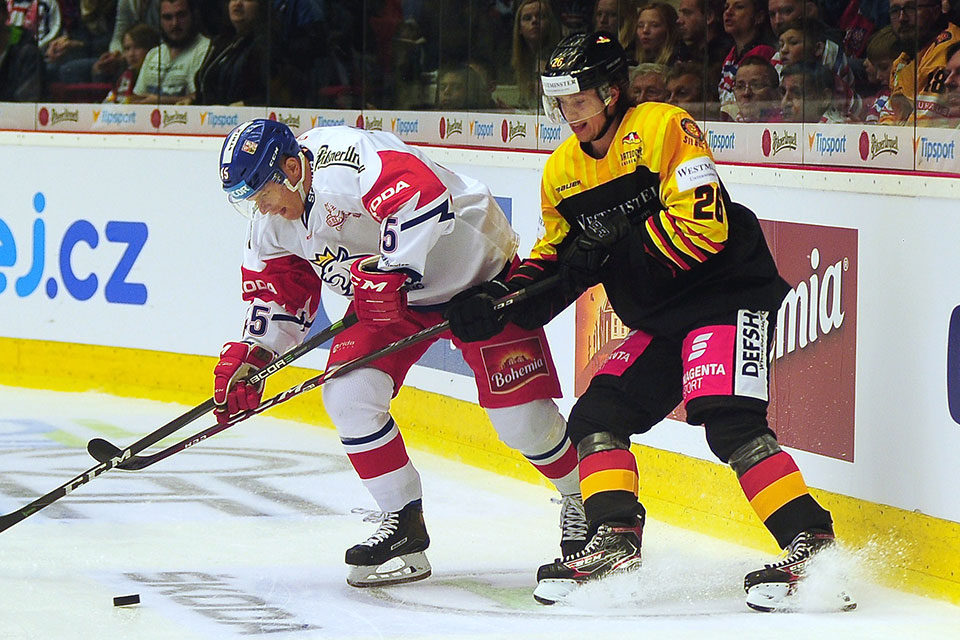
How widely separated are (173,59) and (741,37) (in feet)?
10.5

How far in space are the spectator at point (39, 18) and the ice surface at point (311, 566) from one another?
2485mm

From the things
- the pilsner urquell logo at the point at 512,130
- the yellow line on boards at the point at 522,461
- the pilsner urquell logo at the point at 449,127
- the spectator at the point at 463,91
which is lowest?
the yellow line on boards at the point at 522,461

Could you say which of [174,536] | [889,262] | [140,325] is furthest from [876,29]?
[140,325]

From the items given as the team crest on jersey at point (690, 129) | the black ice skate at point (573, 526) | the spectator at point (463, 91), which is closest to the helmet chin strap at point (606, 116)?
the team crest on jersey at point (690, 129)

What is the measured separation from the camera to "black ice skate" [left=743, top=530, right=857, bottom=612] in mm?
3312

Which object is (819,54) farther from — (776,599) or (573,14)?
(776,599)

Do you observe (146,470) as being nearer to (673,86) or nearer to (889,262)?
(673,86)

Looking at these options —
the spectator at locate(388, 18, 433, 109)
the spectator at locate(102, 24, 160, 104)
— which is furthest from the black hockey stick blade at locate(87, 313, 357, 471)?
the spectator at locate(102, 24, 160, 104)

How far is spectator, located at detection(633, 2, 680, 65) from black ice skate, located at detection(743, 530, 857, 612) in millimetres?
2002

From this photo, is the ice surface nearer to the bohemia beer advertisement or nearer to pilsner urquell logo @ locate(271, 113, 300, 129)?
the bohemia beer advertisement

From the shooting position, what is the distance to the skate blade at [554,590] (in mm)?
3488

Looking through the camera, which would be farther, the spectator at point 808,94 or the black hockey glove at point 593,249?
the spectator at point 808,94

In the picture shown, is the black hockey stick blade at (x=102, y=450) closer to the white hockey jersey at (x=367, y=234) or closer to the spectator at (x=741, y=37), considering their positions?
the white hockey jersey at (x=367, y=234)

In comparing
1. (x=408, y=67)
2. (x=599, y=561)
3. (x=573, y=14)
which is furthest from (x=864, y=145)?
(x=408, y=67)
